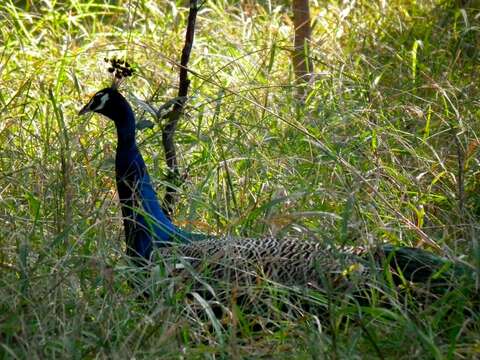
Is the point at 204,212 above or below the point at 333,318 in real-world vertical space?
below

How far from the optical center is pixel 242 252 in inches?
123

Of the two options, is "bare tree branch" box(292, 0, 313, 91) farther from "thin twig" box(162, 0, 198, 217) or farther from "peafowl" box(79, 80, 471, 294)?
"peafowl" box(79, 80, 471, 294)

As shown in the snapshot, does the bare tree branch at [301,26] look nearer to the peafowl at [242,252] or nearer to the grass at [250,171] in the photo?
the grass at [250,171]

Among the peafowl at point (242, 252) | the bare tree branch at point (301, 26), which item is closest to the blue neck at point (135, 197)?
the peafowl at point (242, 252)

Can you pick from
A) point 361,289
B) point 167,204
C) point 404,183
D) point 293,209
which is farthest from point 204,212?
point 361,289

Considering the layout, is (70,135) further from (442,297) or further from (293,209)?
(442,297)

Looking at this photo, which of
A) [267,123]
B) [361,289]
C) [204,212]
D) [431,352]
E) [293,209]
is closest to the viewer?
[431,352]

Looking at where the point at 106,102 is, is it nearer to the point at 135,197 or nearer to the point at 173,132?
the point at 173,132

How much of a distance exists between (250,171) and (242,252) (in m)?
0.68

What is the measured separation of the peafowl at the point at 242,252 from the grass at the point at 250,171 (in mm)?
66

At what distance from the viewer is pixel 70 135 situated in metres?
3.90

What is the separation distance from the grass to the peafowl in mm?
66

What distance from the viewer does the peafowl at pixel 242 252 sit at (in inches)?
114

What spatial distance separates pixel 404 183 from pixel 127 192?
0.97 metres
